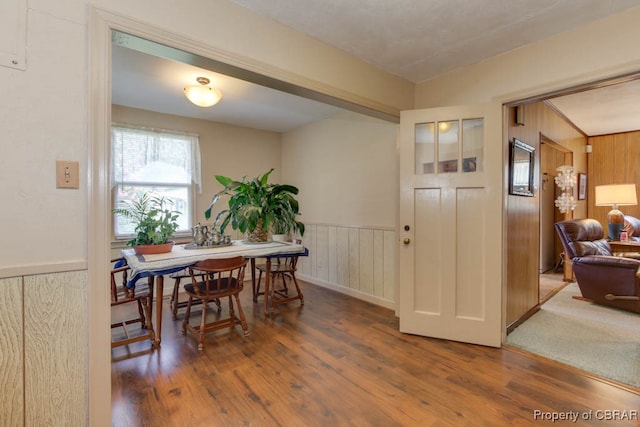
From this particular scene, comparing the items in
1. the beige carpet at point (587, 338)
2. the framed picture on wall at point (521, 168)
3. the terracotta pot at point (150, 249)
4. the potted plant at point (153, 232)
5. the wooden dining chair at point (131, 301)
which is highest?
the framed picture on wall at point (521, 168)

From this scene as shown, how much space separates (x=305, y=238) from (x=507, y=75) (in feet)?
11.4

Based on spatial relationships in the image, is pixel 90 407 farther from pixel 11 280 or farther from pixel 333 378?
pixel 333 378

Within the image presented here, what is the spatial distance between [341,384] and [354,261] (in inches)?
83.6

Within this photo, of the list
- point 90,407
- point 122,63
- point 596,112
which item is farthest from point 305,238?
point 596,112

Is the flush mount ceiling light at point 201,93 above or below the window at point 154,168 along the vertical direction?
above

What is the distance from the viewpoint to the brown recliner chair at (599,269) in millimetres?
3176

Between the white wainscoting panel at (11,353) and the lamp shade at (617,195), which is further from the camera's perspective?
the lamp shade at (617,195)

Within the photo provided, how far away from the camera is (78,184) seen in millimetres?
1372

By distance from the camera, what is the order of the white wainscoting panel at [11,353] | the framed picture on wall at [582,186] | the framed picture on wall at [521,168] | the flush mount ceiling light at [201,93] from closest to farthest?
the white wainscoting panel at [11,353] → the framed picture on wall at [521,168] → the flush mount ceiling light at [201,93] → the framed picture on wall at [582,186]

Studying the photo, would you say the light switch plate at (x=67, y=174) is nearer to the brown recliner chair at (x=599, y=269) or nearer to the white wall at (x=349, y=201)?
the white wall at (x=349, y=201)

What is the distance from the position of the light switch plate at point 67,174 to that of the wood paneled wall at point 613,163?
25.9 ft

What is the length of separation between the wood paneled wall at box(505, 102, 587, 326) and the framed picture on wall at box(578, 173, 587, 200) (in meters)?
2.56

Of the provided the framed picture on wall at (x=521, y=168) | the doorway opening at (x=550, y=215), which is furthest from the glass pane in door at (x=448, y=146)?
the doorway opening at (x=550, y=215)

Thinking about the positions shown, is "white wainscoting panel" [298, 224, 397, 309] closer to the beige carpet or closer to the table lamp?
the beige carpet
